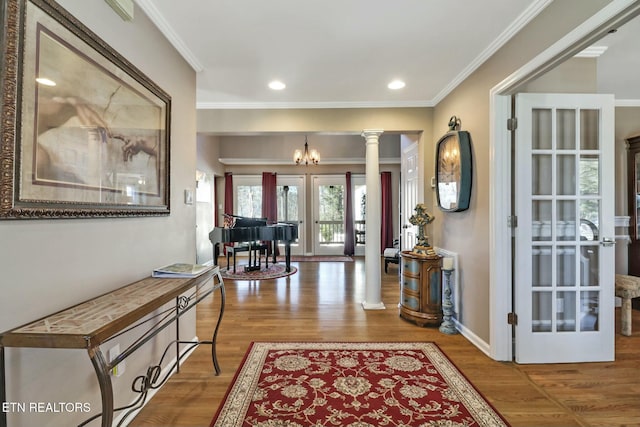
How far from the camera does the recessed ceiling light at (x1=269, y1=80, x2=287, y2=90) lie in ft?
9.37

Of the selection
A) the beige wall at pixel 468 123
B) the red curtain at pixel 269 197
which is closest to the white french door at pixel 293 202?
the red curtain at pixel 269 197

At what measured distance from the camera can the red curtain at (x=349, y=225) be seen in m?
7.41

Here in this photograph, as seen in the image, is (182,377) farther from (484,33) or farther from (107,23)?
(484,33)

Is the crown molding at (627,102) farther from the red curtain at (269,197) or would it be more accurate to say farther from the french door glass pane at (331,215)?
the red curtain at (269,197)

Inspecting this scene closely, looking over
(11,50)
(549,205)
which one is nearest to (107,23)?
(11,50)

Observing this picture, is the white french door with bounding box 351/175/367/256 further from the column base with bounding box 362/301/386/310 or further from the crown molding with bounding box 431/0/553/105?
the crown molding with bounding box 431/0/553/105

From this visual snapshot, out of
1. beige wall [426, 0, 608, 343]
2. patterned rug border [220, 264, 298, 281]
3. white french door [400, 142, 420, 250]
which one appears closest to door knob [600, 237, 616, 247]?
beige wall [426, 0, 608, 343]

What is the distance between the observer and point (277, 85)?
9.59ft

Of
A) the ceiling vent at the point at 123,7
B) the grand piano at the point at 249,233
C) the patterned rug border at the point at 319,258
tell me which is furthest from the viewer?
the patterned rug border at the point at 319,258

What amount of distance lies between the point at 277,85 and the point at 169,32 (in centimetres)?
110

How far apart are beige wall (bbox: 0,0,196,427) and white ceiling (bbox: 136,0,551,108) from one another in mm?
326

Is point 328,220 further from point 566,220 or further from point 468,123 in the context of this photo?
point 566,220

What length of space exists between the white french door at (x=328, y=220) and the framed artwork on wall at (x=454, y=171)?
4535mm

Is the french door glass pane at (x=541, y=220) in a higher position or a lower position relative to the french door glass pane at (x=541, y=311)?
higher
